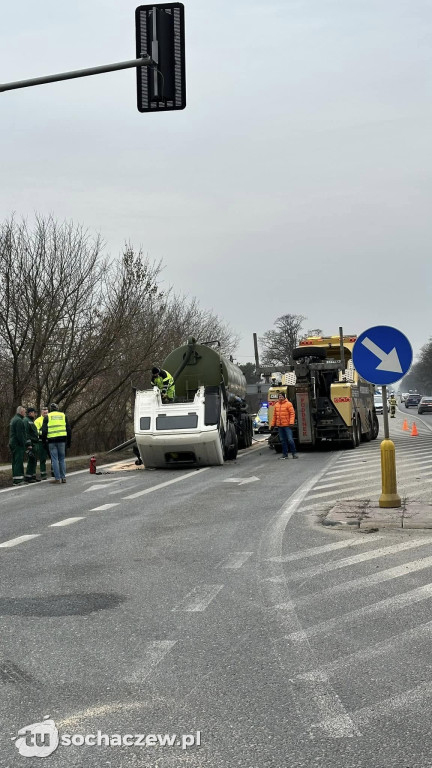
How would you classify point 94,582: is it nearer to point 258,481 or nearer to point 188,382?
point 258,481

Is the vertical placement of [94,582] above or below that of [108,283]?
below

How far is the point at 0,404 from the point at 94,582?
79.0ft

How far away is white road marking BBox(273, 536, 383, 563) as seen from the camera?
9102 mm

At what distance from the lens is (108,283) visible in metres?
34.9

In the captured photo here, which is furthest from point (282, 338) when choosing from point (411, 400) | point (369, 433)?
point (369, 433)

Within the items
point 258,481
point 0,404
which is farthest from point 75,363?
point 258,481

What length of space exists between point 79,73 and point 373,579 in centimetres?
688

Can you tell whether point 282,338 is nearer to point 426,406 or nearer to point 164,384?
point 426,406

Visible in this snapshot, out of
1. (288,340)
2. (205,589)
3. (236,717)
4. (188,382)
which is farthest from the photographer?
(288,340)

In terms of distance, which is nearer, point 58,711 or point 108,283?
point 58,711

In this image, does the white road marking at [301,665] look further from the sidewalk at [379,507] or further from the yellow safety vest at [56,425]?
the yellow safety vest at [56,425]

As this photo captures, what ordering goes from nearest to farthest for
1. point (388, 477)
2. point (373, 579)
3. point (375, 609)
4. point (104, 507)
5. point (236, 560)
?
point (375, 609)
point (373, 579)
point (236, 560)
point (388, 477)
point (104, 507)

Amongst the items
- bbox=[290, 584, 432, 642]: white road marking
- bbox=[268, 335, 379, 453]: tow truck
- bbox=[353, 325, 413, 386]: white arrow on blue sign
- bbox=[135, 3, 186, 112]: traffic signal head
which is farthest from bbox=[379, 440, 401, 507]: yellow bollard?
bbox=[268, 335, 379, 453]: tow truck

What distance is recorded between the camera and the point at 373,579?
7.96 meters
